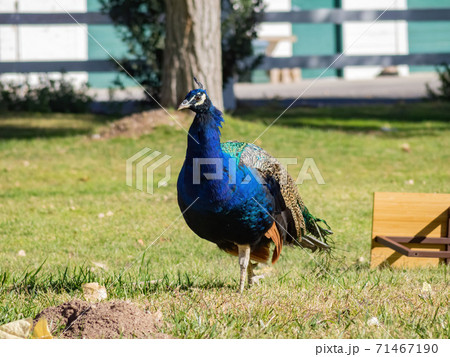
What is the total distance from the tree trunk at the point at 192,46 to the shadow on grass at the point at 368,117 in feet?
3.87

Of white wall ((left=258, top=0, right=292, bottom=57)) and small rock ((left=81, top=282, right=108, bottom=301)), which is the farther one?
white wall ((left=258, top=0, right=292, bottom=57))

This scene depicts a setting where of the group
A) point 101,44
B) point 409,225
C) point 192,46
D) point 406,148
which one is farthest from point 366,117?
point 101,44

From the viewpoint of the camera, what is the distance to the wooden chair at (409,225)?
15.1 ft

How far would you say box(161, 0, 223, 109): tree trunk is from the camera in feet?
28.7

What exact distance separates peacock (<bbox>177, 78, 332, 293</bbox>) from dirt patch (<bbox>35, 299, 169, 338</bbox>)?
557 millimetres

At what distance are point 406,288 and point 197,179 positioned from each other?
1362 mm

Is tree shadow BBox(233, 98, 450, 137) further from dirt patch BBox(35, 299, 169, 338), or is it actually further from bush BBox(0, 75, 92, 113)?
dirt patch BBox(35, 299, 169, 338)

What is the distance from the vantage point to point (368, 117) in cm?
1040

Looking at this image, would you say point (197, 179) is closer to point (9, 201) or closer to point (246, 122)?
point (9, 201)

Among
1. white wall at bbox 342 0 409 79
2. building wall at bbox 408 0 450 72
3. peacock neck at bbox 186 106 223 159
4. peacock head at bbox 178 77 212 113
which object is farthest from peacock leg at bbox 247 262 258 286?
building wall at bbox 408 0 450 72

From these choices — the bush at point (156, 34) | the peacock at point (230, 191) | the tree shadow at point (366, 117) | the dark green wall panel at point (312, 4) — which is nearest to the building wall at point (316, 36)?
the dark green wall panel at point (312, 4)

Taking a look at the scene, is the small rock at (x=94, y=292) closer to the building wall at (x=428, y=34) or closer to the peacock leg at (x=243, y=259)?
the peacock leg at (x=243, y=259)

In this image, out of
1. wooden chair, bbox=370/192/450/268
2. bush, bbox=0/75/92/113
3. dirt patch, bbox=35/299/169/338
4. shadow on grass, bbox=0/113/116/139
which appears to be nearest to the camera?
dirt patch, bbox=35/299/169/338

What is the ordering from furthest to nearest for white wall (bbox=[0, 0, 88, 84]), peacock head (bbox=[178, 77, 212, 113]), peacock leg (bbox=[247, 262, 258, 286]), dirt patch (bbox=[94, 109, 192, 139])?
white wall (bbox=[0, 0, 88, 84]) < dirt patch (bbox=[94, 109, 192, 139]) < peacock leg (bbox=[247, 262, 258, 286]) < peacock head (bbox=[178, 77, 212, 113])
